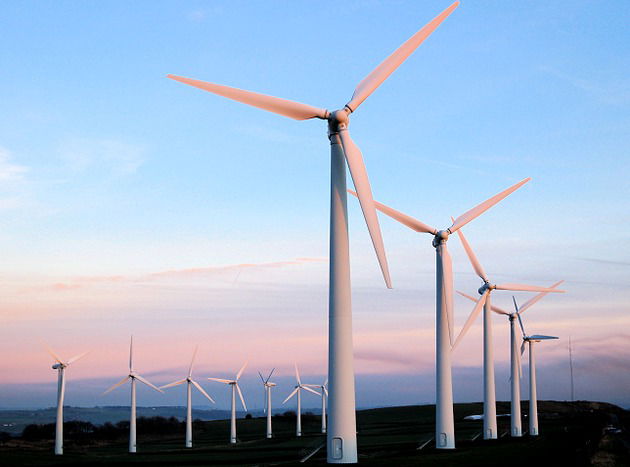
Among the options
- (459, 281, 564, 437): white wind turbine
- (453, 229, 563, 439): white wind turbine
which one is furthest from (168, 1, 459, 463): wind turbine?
(459, 281, 564, 437): white wind turbine

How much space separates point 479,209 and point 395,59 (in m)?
25.3

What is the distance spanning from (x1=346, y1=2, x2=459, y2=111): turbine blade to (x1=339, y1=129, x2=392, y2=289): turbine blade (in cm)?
369

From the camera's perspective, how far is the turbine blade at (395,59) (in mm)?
45969

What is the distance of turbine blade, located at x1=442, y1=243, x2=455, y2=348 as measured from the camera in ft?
197

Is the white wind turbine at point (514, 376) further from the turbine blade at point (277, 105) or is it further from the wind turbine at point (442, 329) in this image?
the turbine blade at point (277, 105)

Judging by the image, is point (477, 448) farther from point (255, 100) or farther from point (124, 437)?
point (124, 437)

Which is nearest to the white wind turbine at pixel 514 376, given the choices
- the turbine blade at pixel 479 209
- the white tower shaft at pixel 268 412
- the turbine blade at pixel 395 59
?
the turbine blade at pixel 479 209

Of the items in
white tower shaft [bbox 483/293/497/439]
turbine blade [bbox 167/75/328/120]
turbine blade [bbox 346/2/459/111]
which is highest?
turbine blade [bbox 346/2/459/111]

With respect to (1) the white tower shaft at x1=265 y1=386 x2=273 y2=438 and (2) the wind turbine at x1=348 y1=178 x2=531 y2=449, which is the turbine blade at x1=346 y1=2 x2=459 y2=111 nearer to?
(2) the wind turbine at x1=348 y1=178 x2=531 y2=449

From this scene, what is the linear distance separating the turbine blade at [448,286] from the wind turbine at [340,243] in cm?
2017

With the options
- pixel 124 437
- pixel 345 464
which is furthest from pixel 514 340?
pixel 124 437

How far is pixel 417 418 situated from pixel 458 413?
48.0 feet

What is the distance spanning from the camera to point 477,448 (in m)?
66.0

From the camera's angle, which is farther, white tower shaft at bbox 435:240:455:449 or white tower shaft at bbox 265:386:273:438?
white tower shaft at bbox 265:386:273:438
